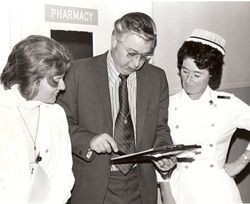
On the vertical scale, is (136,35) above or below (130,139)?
above

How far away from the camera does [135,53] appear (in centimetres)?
236

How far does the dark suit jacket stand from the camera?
2.41 metres

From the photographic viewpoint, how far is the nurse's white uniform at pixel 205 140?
9.20 feet

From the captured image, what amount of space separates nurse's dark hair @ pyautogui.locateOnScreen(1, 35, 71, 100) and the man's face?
43 cm

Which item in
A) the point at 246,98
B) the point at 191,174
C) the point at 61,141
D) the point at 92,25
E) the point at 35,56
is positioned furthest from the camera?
the point at 246,98

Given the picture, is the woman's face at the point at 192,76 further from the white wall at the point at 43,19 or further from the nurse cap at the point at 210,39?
the white wall at the point at 43,19

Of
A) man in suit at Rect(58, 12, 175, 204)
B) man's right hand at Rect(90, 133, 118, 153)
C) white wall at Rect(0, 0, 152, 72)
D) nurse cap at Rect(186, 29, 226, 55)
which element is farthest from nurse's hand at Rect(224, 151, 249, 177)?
white wall at Rect(0, 0, 152, 72)

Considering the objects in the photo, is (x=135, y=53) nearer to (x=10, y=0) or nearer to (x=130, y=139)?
(x=130, y=139)

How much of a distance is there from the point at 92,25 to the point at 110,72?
0.74 meters

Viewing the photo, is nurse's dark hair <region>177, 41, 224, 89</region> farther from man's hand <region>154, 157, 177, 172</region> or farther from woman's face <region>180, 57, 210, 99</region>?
man's hand <region>154, 157, 177, 172</region>

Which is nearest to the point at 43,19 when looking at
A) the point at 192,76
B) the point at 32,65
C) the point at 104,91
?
the point at 104,91

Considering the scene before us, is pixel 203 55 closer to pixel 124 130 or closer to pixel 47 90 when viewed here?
pixel 124 130

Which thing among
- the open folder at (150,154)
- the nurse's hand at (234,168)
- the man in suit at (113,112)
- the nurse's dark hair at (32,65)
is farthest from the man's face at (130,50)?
the nurse's hand at (234,168)

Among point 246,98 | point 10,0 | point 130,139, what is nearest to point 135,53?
point 130,139
